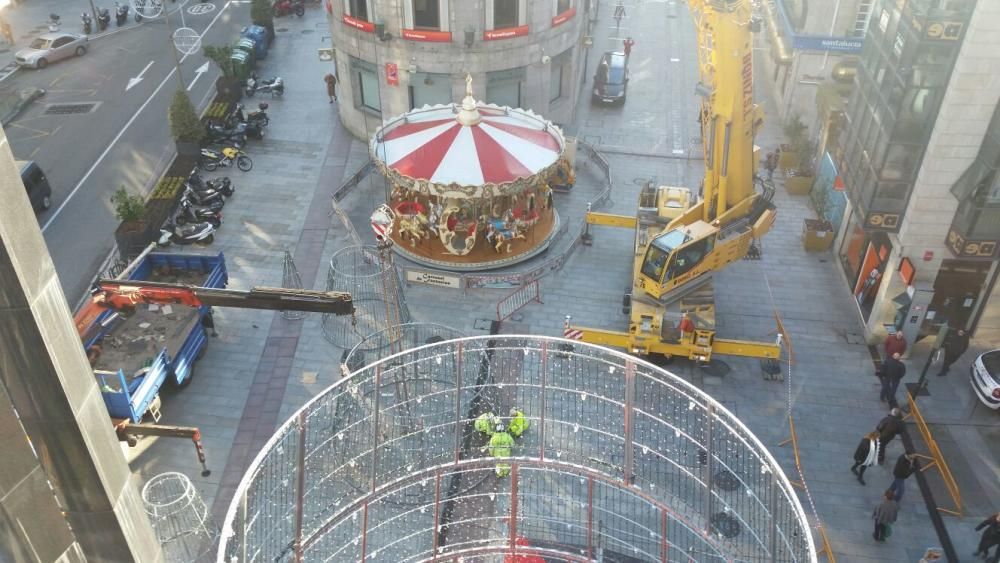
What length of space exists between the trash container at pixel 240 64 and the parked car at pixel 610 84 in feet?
58.4

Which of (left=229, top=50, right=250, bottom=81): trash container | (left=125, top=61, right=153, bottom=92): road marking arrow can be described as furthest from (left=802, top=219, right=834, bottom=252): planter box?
(left=125, top=61, right=153, bottom=92): road marking arrow

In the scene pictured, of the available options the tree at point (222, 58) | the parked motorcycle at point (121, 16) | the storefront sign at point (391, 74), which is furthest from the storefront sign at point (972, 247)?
the parked motorcycle at point (121, 16)

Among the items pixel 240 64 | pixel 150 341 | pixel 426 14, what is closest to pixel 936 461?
pixel 150 341

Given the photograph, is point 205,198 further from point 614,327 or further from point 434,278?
point 614,327

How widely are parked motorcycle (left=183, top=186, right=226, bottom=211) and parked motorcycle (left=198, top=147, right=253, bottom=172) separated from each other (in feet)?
10.3

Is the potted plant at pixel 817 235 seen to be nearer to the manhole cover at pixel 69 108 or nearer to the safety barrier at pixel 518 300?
the safety barrier at pixel 518 300

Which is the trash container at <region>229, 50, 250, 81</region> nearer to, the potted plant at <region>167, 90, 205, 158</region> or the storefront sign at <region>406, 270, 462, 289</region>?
the potted plant at <region>167, 90, 205, 158</region>

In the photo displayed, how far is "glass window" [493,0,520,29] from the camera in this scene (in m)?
34.1

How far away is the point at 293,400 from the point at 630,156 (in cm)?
1998

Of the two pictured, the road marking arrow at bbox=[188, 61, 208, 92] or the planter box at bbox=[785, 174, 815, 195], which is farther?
the road marking arrow at bbox=[188, 61, 208, 92]

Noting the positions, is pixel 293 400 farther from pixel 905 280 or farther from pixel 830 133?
→ pixel 830 133

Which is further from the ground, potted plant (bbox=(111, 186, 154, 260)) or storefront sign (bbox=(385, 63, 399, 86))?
storefront sign (bbox=(385, 63, 399, 86))

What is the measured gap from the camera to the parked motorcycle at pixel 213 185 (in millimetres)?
32753

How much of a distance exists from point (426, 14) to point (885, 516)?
82.1 ft
